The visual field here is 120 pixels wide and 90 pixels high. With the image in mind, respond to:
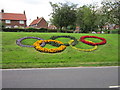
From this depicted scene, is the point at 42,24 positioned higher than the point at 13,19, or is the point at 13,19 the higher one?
the point at 13,19

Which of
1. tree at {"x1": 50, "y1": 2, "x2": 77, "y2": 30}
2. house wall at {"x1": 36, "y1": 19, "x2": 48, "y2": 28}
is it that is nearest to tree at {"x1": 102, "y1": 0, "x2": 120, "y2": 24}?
tree at {"x1": 50, "y1": 2, "x2": 77, "y2": 30}

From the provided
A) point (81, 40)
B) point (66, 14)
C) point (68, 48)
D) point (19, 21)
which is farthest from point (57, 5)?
point (68, 48)

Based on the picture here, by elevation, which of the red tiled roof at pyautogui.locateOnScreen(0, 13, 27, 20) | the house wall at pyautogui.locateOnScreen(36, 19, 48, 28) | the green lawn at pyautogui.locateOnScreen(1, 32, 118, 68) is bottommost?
the green lawn at pyautogui.locateOnScreen(1, 32, 118, 68)

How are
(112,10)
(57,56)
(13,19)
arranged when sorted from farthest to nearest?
(13,19), (112,10), (57,56)

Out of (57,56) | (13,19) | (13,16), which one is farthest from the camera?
(13,16)

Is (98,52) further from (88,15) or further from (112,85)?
(88,15)

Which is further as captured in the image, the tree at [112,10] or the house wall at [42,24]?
the house wall at [42,24]

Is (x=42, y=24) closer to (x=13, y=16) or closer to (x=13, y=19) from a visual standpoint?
(x=13, y=16)

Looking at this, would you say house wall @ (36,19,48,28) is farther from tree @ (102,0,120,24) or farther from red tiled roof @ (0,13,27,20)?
tree @ (102,0,120,24)

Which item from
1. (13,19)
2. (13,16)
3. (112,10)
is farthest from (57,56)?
(13,16)

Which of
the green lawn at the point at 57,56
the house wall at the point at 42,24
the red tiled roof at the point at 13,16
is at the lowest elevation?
the green lawn at the point at 57,56

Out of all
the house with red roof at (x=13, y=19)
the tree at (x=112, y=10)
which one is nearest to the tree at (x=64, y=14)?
the tree at (x=112, y=10)

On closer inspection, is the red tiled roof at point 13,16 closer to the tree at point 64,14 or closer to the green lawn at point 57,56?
the tree at point 64,14

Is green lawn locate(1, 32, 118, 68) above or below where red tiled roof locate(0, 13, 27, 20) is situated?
below
